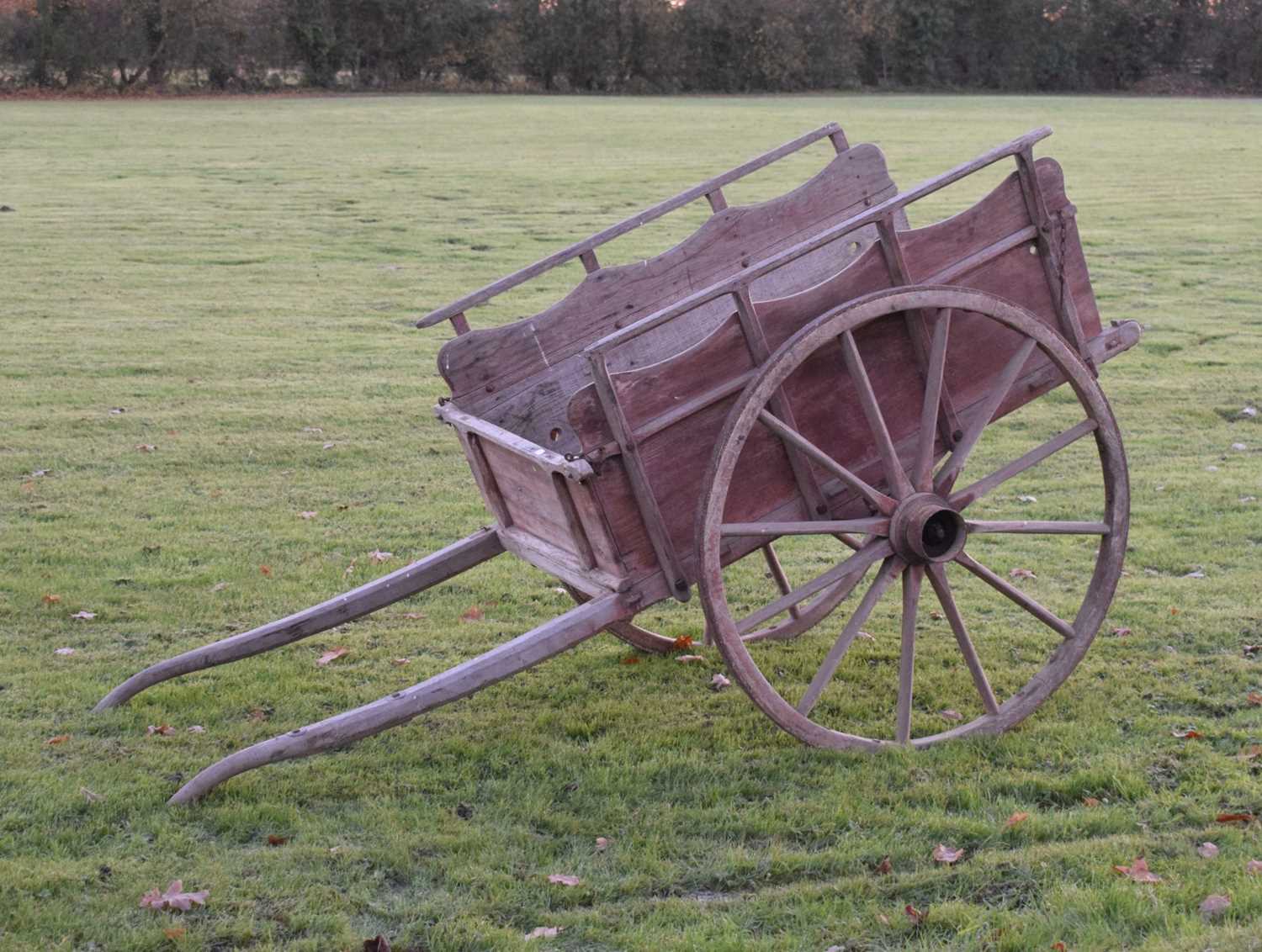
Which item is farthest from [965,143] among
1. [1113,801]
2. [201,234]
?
[1113,801]

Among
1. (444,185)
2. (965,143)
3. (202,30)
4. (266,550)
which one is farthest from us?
(202,30)

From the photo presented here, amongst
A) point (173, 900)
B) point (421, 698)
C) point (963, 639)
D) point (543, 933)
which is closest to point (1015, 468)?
point (963, 639)

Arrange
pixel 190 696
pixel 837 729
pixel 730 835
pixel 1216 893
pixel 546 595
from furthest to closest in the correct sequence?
pixel 546 595
pixel 190 696
pixel 837 729
pixel 730 835
pixel 1216 893

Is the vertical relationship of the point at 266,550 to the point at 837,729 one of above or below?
above

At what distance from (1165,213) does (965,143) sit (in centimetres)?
869

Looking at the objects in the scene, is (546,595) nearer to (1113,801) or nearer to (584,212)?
(1113,801)

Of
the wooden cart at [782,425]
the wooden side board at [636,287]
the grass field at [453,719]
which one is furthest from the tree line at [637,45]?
the wooden cart at [782,425]

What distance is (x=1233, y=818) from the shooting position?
13.3 feet

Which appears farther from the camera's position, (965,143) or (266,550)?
(965,143)

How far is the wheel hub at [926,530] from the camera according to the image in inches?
172

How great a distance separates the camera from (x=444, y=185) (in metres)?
20.8

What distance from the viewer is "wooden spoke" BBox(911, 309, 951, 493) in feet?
14.3

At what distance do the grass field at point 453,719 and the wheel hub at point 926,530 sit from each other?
612 millimetres

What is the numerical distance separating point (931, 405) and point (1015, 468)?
0.45m
